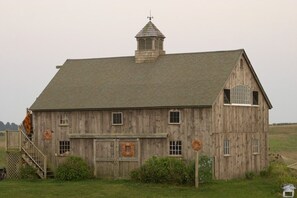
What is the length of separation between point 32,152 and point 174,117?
1081 centimetres

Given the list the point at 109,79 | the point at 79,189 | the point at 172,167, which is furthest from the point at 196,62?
the point at 79,189

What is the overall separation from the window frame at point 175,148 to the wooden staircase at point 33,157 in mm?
8865

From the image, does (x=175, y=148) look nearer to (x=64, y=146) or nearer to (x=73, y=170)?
(x=73, y=170)

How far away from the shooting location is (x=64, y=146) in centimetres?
4675

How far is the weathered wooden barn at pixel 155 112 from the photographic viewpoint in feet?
140

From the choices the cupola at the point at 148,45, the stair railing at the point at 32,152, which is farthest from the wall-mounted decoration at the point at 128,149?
the cupola at the point at 148,45

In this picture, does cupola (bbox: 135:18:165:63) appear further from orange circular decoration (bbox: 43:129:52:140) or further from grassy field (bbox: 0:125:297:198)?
grassy field (bbox: 0:125:297:198)

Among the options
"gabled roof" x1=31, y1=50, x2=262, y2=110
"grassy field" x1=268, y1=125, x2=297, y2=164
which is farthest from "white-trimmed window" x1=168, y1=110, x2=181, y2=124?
"grassy field" x1=268, y1=125, x2=297, y2=164

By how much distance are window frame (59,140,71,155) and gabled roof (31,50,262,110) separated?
8.08 feet

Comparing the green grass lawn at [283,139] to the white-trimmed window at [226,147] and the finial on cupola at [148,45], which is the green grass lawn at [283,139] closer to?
the finial on cupola at [148,45]

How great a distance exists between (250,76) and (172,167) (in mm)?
10977

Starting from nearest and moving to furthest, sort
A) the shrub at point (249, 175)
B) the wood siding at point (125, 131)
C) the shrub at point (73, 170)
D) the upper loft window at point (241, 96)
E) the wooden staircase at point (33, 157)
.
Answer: the wood siding at point (125, 131), the shrub at point (73, 170), the upper loft window at point (241, 96), the wooden staircase at point (33, 157), the shrub at point (249, 175)

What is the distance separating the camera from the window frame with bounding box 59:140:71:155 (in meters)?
46.6

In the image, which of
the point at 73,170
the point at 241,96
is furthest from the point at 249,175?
the point at 73,170
